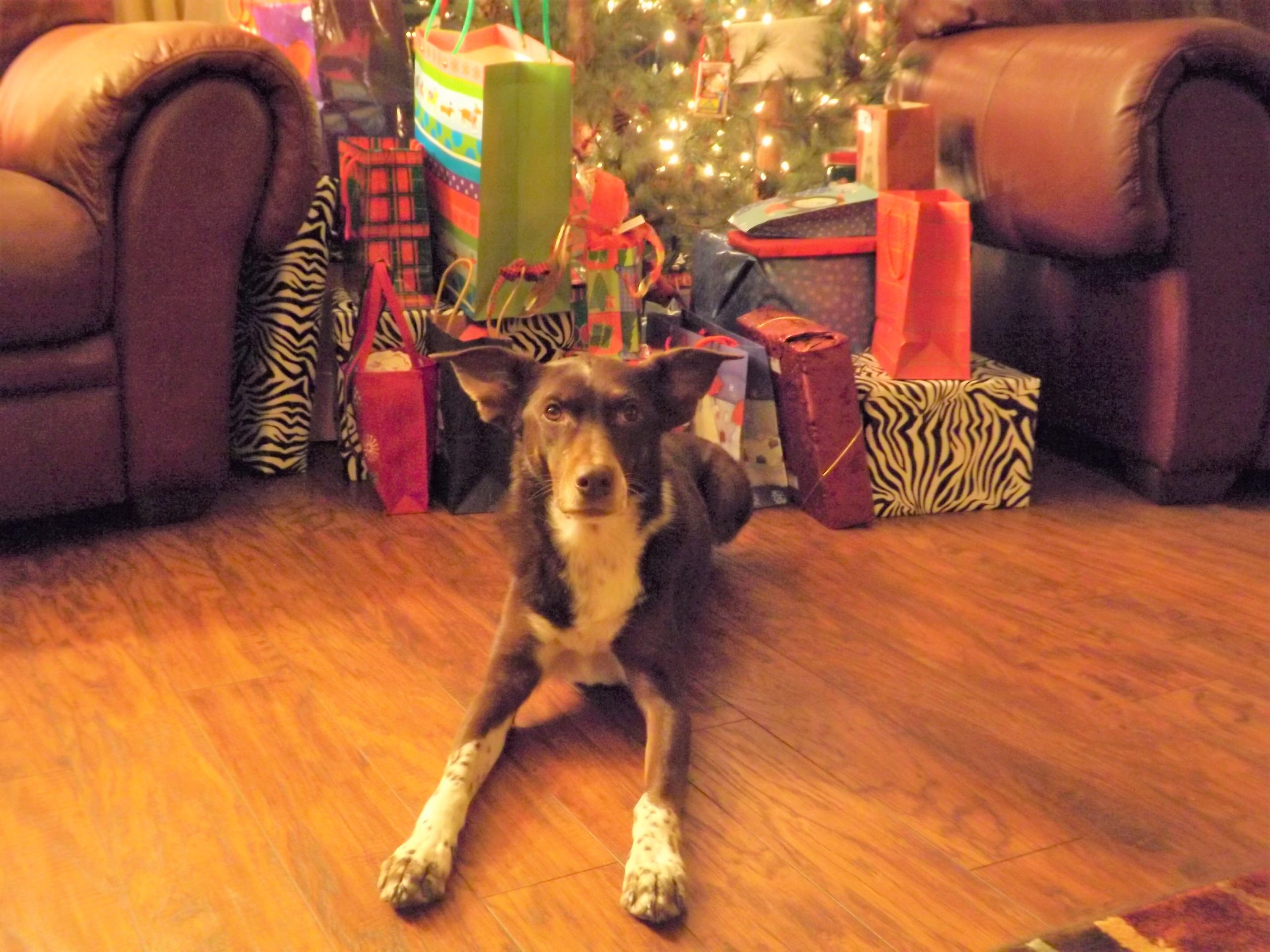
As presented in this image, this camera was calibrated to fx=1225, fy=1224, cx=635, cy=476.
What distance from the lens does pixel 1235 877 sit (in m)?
1.50

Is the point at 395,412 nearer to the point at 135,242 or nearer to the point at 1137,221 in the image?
the point at 135,242

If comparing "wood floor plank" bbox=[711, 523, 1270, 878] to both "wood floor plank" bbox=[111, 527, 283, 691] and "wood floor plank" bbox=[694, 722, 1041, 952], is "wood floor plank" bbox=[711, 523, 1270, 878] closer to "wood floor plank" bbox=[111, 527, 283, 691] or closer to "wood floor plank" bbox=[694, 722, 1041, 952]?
"wood floor plank" bbox=[694, 722, 1041, 952]

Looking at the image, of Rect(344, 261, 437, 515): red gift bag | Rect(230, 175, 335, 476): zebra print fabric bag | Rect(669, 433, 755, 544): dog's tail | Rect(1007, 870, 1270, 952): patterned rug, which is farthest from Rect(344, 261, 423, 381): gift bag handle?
Rect(1007, 870, 1270, 952): patterned rug

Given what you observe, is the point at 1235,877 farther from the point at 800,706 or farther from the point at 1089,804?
the point at 800,706

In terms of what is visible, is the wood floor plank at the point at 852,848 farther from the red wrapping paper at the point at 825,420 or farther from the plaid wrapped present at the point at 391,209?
the plaid wrapped present at the point at 391,209

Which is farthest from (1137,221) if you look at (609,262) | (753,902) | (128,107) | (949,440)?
(128,107)

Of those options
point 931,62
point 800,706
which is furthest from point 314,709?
point 931,62

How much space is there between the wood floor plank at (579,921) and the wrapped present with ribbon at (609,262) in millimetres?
1645

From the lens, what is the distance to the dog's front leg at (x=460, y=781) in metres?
1.43

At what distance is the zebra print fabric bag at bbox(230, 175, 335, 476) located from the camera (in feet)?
9.85

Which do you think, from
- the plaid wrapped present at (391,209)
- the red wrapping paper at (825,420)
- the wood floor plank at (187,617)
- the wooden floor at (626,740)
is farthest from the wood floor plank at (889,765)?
the plaid wrapped present at (391,209)

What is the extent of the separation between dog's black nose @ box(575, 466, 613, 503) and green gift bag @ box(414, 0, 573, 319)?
3.69 feet

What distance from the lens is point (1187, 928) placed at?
4.54ft

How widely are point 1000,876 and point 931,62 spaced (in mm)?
2554
